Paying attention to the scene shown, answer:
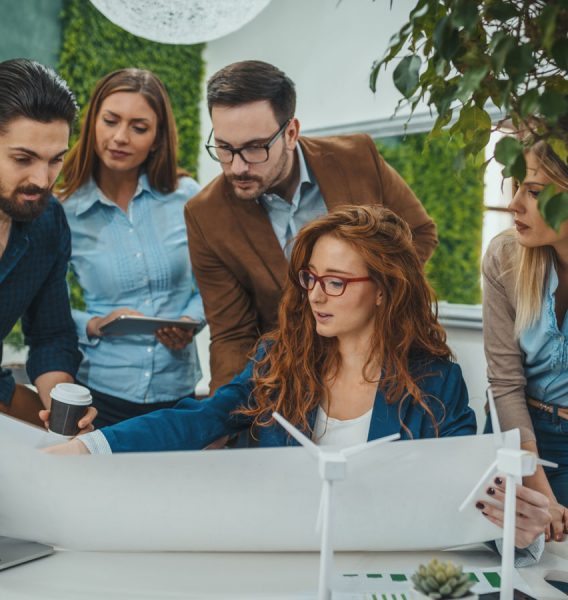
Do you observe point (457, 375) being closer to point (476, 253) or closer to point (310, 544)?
point (310, 544)

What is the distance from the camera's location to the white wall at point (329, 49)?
5219mm

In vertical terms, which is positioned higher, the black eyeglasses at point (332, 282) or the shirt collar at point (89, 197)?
the shirt collar at point (89, 197)

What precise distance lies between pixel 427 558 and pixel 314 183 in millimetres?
1421

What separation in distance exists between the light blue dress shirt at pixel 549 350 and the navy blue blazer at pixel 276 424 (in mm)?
222

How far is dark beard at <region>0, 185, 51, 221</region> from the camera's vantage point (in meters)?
2.00

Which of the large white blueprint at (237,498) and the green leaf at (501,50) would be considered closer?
the green leaf at (501,50)

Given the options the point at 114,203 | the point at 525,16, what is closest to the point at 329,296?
the point at 525,16

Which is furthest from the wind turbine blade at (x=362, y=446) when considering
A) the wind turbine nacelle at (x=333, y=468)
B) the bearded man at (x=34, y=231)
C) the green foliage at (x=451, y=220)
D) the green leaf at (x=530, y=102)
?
the green foliage at (x=451, y=220)

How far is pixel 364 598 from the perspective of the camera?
4.06 feet

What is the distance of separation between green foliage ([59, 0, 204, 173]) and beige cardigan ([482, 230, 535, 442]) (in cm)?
432

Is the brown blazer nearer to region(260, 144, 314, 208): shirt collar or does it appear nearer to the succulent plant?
region(260, 144, 314, 208): shirt collar

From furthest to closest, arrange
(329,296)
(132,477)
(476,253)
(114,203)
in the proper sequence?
(476,253), (114,203), (329,296), (132,477)

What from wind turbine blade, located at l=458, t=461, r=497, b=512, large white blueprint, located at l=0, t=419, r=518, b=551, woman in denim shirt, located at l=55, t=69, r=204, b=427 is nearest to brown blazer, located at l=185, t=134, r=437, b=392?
woman in denim shirt, located at l=55, t=69, r=204, b=427

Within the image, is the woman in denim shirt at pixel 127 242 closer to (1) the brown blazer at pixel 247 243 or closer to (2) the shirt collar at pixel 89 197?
(2) the shirt collar at pixel 89 197
